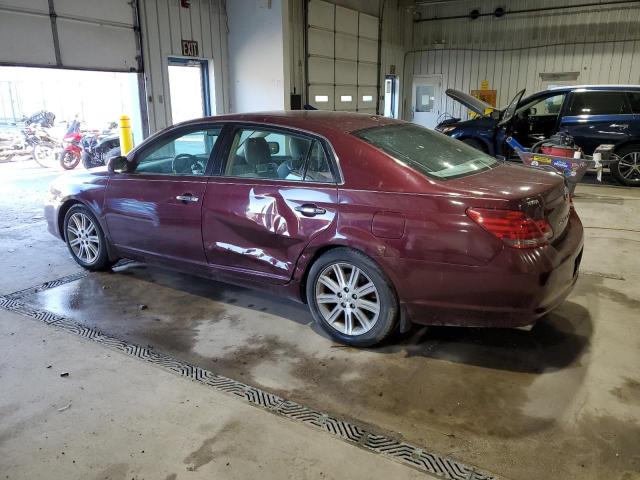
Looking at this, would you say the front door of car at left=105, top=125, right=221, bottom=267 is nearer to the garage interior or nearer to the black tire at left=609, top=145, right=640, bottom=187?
the garage interior

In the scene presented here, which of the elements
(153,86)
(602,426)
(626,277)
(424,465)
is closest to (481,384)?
(602,426)

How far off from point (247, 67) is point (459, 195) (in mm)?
7611

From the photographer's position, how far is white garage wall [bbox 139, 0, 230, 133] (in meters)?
8.06

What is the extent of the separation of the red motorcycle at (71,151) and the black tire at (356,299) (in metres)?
9.73

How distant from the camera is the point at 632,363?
3.05 metres

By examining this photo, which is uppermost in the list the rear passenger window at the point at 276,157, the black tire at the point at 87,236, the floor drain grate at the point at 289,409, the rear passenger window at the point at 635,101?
the rear passenger window at the point at 635,101

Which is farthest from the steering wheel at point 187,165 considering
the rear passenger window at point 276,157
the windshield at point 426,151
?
the windshield at point 426,151

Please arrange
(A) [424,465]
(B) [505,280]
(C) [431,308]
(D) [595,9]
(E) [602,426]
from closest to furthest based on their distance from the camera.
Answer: (A) [424,465] → (E) [602,426] → (B) [505,280] → (C) [431,308] → (D) [595,9]

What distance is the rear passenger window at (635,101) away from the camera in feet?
28.1

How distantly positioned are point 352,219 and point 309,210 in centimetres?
32

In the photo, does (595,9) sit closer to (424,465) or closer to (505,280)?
(505,280)

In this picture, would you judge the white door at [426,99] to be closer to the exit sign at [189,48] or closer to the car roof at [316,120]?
the exit sign at [189,48]

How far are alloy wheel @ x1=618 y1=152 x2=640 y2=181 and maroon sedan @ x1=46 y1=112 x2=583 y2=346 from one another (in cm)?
656

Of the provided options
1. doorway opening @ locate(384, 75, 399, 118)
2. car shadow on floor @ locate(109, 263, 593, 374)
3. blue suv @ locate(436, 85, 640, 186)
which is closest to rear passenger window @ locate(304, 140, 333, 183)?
car shadow on floor @ locate(109, 263, 593, 374)
